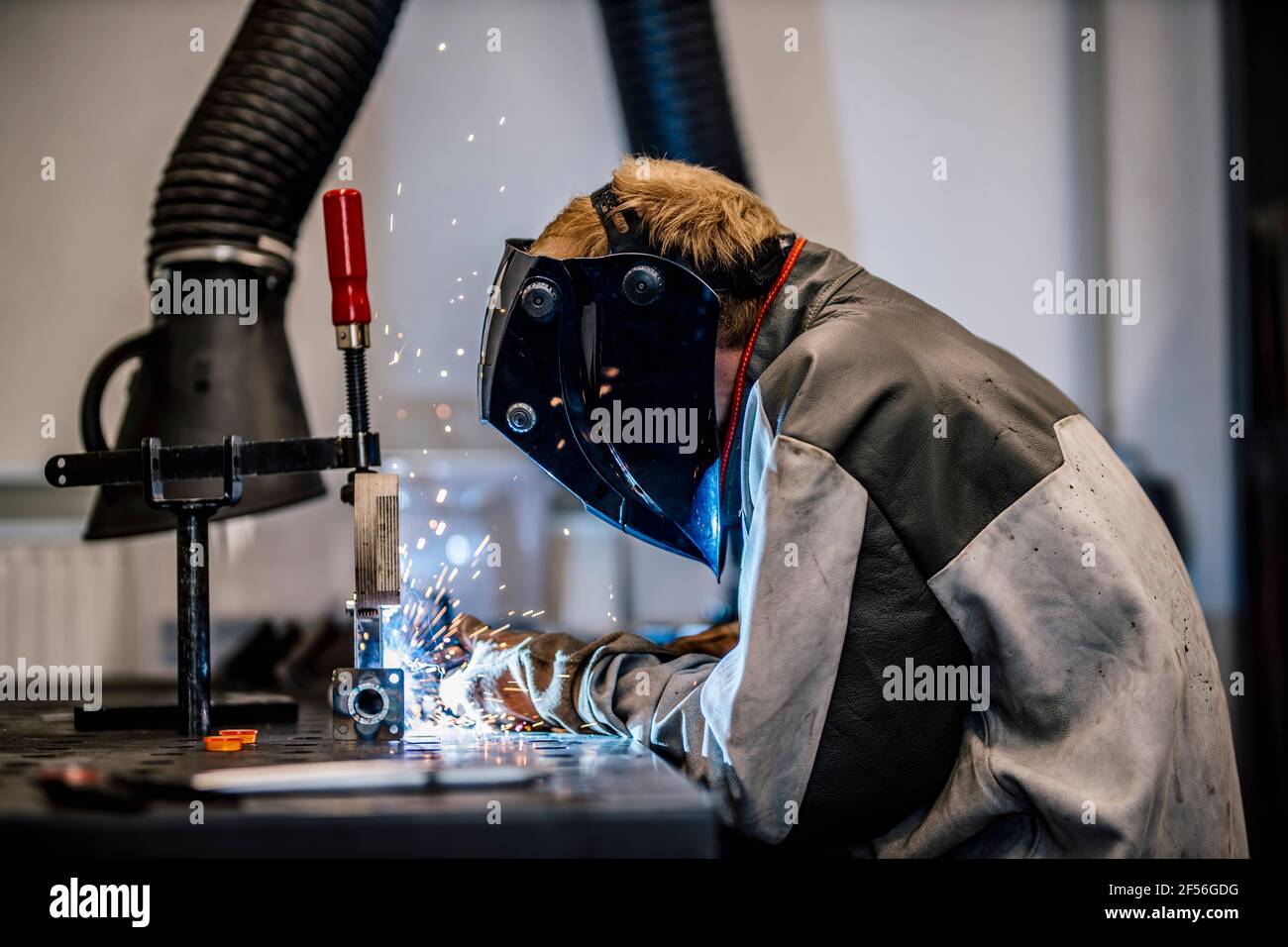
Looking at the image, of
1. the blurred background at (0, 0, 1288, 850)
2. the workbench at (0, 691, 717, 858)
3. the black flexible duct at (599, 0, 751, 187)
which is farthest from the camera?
the blurred background at (0, 0, 1288, 850)

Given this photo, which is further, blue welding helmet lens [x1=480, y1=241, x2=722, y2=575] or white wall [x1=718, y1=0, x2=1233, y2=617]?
white wall [x1=718, y1=0, x2=1233, y2=617]

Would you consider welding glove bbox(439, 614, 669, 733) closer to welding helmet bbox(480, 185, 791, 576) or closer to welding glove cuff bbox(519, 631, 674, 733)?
welding glove cuff bbox(519, 631, 674, 733)

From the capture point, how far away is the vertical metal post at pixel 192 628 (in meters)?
1.33

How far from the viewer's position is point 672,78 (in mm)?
2742

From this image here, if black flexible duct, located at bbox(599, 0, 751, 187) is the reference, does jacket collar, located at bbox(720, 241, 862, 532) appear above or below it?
below

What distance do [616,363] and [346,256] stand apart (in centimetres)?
35

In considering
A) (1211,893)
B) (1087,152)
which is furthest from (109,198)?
(1211,893)

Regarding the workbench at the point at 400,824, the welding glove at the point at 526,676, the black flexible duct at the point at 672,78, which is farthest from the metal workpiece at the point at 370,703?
the black flexible duct at the point at 672,78

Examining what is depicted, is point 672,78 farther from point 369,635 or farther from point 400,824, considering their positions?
point 400,824

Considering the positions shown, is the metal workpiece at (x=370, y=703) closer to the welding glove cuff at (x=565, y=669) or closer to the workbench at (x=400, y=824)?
the welding glove cuff at (x=565, y=669)

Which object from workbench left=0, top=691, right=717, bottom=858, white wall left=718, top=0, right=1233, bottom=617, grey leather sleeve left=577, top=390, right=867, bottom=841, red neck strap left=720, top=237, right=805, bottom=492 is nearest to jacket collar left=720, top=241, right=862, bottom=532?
red neck strap left=720, top=237, right=805, bottom=492

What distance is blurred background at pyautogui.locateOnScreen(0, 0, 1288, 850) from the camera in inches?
145

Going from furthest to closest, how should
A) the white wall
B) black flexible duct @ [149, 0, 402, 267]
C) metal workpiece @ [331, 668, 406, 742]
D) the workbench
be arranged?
the white wall → black flexible duct @ [149, 0, 402, 267] → metal workpiece @ [331, 668, 406, 742] → the workbench

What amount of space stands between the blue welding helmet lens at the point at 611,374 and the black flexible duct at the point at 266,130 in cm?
68
